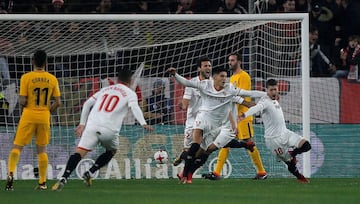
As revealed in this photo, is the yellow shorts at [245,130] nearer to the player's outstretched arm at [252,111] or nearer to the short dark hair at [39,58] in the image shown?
the player's outstretched arm at [252,111]

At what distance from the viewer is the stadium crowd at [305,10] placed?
81.3 feet

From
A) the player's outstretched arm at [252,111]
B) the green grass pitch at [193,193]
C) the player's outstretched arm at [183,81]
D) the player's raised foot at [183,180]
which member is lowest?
the player's raised foot at [183,180]

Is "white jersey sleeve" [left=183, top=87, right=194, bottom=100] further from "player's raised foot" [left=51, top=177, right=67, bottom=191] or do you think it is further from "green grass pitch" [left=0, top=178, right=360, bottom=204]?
"player's raised foot" [left=51, top=177, right=67, bottom=191]

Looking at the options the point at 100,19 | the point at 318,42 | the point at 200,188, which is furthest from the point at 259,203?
the point at 318,42

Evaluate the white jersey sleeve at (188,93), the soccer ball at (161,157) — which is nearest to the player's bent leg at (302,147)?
the white jersey sleeve at (188,93)

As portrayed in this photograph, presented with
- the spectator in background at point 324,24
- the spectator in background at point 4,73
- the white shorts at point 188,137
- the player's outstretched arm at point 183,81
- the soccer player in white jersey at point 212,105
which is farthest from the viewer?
the spectator in background at point 324,24

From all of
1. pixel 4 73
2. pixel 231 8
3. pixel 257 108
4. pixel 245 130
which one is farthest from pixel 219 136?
pixel 231 8

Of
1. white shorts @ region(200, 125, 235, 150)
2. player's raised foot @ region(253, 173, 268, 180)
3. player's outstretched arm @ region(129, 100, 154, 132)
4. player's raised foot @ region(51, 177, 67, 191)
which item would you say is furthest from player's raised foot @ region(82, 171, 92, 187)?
player's raised foot @ region(253, 173, 268, 180)

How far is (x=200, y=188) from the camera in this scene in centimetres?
1712

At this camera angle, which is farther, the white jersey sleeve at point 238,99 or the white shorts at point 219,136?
the white jersey sleeve at point 238,99

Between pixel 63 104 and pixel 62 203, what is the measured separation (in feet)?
28.4

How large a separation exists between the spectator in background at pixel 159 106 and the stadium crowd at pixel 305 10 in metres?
3.28

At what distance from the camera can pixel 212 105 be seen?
19391 millimetres

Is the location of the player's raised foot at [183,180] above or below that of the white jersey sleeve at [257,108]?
below
